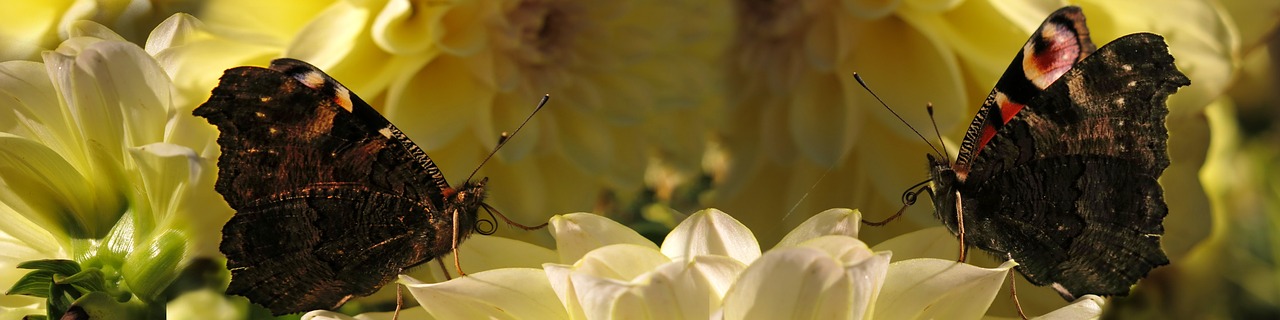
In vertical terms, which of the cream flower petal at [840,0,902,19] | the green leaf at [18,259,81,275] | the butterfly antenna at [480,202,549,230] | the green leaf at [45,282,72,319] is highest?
the cream flower petal at [840,0,902,19]

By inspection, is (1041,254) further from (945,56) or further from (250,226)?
(250,226)

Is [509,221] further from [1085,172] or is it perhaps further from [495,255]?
[1085,172]

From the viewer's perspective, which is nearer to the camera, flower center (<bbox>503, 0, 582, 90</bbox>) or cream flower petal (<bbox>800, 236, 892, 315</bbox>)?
cream flower petal (<bbox>800, 236, 892, 315</bbox>)

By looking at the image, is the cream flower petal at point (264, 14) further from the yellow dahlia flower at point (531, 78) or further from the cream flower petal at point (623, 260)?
the cream flower petal at point (623, 260)

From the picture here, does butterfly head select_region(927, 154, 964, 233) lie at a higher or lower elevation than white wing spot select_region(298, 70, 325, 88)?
lower

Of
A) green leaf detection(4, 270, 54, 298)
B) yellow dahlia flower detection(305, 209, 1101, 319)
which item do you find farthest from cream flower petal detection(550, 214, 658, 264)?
green leaf detection(4, 270, 54, 298)

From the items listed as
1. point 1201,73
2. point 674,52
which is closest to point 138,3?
point 674,52

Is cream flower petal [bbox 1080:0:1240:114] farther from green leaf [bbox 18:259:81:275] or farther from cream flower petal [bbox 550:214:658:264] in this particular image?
green leaf [bbox 18:259:81:275]
